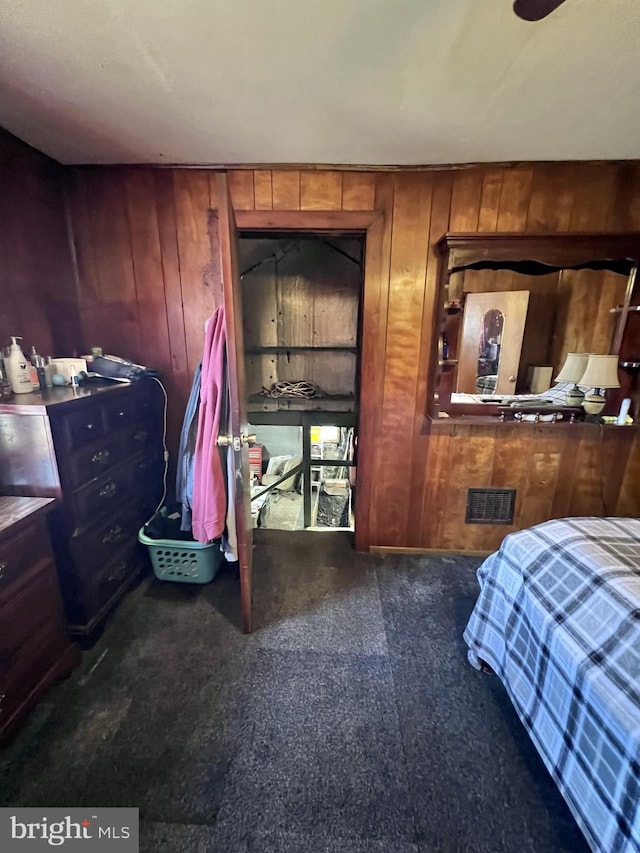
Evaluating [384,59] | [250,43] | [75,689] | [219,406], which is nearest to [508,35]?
[384,59]

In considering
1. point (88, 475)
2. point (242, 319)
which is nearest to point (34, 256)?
point (242, 319)

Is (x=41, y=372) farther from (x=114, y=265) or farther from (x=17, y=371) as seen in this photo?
(x=114, y=265)

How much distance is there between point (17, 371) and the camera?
1.48 metres

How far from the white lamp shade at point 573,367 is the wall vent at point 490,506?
74cm

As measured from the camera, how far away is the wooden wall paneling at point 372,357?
1.90 metres

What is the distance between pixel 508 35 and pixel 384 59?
1.19ft

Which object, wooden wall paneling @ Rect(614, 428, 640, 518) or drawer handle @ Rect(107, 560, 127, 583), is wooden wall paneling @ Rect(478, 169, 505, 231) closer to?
wooden wall paneling @ Rect(614, 428, 640, 518)

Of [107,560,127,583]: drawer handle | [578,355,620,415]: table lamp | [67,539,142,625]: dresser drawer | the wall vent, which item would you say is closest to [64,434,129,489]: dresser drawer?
[67,539,142,625]: dresser drawer

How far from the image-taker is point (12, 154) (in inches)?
63.3

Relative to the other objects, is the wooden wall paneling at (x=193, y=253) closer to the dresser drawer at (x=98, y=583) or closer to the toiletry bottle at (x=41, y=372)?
the toiletry bottle at (x=41, y=372)

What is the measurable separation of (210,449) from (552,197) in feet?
7.22

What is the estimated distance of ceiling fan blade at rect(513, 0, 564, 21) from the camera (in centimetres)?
90

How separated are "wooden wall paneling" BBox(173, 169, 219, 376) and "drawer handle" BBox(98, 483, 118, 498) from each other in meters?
0.81

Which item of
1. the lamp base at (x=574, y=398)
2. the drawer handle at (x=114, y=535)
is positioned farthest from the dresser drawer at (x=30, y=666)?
the lamp base at (x=574, y=398)
